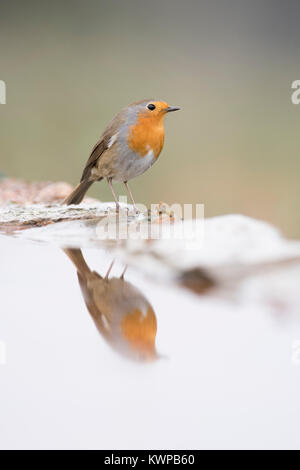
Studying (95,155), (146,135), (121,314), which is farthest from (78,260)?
(95,155)

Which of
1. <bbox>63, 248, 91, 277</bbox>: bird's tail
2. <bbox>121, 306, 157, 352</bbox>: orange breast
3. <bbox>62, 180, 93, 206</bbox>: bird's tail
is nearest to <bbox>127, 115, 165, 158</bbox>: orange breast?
<bbox>62, 180, 93, 206</bbox>: bird's tail

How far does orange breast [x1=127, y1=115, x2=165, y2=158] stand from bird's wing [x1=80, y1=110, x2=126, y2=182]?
2.0 inches

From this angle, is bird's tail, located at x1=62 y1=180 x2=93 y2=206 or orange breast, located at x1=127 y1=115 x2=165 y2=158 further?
bird's tail, located at x1=62 y1=180 x2=93 y2=206

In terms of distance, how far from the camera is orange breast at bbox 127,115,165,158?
1366 millimetres

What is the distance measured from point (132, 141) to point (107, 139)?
0.10 m

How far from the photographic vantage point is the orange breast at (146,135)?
1.37m

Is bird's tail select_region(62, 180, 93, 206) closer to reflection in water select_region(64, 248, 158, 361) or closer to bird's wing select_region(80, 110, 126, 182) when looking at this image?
bird's wing select_region(80, 110, 126, 182)

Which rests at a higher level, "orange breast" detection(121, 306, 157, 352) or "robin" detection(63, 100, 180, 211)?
"robin" detection(63, 100, 180, 211)

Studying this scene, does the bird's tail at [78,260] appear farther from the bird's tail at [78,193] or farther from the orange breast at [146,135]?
the bird's tail at [78,193]

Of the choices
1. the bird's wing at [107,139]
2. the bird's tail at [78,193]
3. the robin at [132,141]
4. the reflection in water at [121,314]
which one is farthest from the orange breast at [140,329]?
the bird's tail at [78,193]

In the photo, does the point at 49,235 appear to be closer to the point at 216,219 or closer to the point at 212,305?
the point at 216,219

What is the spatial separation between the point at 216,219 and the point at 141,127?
1.98 ft

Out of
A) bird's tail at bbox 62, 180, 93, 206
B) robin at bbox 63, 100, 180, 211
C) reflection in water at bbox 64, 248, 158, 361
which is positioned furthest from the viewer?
bird's tail at bbox 62, 180, 93, 206

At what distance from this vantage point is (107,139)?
1.46 meters
